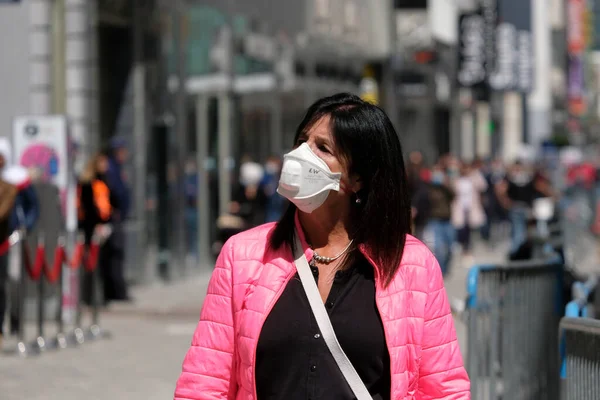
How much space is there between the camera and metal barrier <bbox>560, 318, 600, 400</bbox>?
440 centimetres

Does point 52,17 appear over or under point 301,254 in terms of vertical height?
over

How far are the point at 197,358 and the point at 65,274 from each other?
10597 mm

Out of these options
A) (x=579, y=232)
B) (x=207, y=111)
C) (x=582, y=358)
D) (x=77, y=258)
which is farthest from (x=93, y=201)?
(x=582, y=358)

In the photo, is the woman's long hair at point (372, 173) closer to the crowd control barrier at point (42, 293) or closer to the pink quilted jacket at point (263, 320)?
the pink quilted jacket at point (263, 320)

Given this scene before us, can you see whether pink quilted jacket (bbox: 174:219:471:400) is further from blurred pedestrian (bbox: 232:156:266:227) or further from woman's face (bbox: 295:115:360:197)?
blurred pedestrian (bbox: 232:156:266:227)

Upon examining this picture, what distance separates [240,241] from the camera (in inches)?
141

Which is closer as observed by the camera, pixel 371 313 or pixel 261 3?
pixel 371 313

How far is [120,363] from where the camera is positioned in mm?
11008

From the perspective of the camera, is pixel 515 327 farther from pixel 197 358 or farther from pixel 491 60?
pixel 491 60

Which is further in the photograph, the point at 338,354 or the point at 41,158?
the point at 41,158

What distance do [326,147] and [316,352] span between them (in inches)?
20.8

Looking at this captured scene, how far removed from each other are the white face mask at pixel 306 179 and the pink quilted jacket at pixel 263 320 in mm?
172

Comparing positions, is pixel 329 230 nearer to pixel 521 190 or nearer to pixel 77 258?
pixel 77 258

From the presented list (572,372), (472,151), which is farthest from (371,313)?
(472,151)
